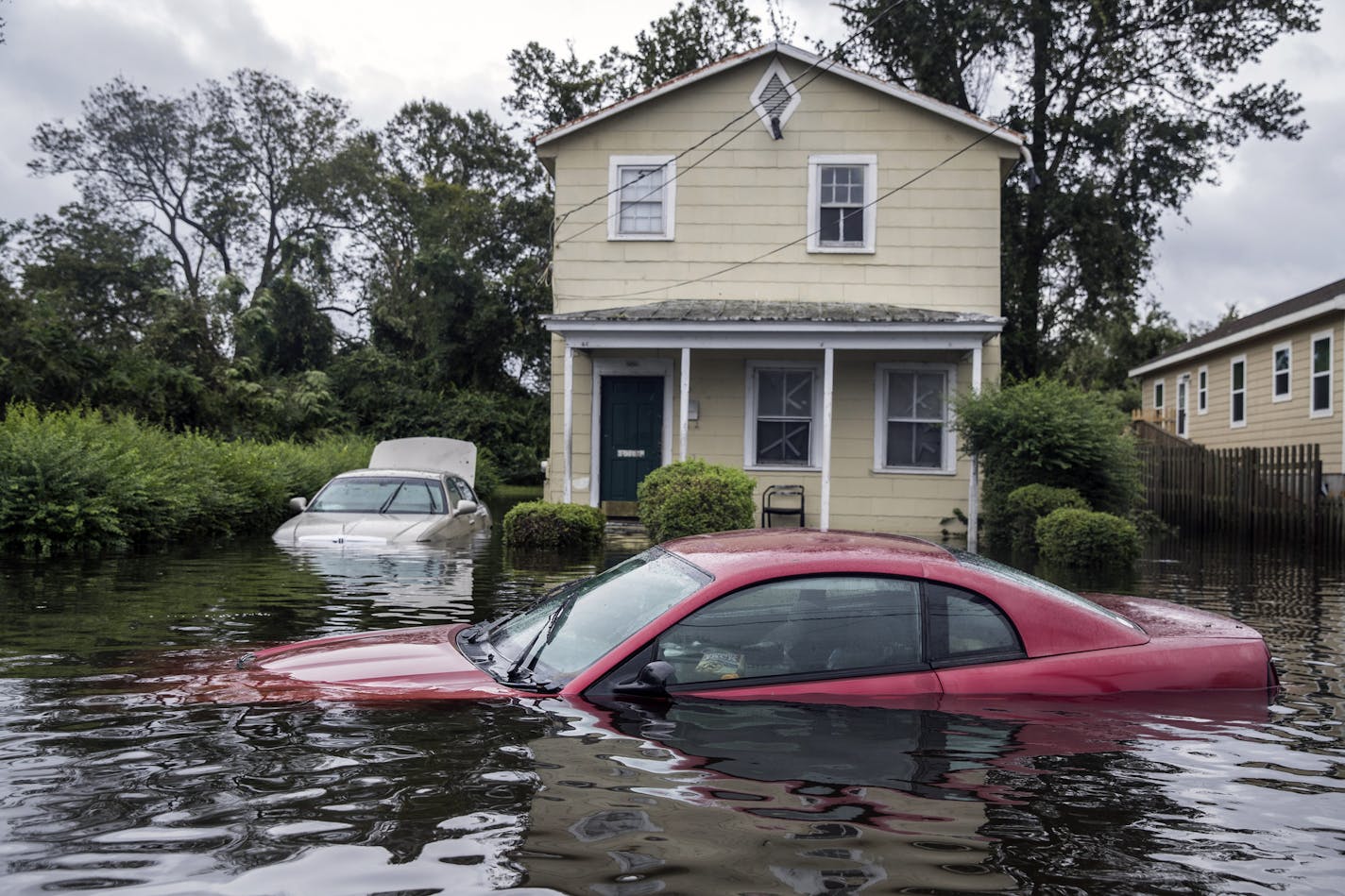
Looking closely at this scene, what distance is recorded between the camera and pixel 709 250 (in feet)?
60.7

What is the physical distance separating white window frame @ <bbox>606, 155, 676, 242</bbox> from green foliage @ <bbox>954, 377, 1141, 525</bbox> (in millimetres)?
6088

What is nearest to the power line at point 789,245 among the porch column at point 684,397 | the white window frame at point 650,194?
the white window frame at point 650,194

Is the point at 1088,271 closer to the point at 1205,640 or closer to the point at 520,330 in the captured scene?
the point at 520,330

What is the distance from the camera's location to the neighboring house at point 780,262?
18172 millimetres

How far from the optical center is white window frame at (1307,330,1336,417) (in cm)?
2238

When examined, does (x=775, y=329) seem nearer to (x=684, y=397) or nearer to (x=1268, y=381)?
(x=684, y=397)

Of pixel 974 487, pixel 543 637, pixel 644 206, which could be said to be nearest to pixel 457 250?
pixel 644 206

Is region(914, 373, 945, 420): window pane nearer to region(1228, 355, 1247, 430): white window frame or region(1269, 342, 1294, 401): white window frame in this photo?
region(1269, 342, 1294, 401): white window frame

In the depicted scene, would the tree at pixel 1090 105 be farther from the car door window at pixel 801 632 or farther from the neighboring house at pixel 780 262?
the car door window at pixel 801 632

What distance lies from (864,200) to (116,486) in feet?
40.1

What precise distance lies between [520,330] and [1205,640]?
99.7ft

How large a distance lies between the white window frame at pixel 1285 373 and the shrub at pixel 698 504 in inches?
642

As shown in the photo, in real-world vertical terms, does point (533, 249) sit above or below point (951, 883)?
above

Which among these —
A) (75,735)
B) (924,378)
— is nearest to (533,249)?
(924,378)
